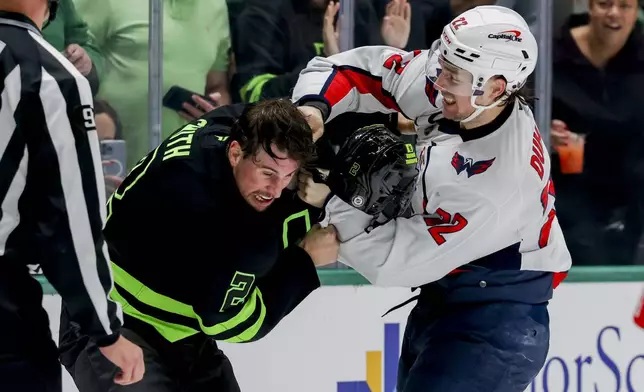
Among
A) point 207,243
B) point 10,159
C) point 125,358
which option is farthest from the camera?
point 207,243

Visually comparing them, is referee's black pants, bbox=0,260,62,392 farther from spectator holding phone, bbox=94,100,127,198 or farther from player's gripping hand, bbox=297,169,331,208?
spectator holding phone, bbox=94,100,127,198

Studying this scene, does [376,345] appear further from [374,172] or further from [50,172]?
[50,172]

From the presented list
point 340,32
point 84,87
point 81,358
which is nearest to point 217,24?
point 340,32

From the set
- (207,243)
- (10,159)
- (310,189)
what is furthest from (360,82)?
(10,159)

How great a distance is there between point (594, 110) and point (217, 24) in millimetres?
1294

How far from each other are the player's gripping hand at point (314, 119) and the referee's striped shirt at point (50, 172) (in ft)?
2.03

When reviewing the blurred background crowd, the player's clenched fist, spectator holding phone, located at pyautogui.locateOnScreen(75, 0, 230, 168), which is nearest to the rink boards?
the blurred background crowd

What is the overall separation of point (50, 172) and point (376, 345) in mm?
1735

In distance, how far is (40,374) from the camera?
1667 mm

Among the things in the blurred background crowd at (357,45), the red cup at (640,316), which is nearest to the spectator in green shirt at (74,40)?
the blurred background crowd at (357,45)

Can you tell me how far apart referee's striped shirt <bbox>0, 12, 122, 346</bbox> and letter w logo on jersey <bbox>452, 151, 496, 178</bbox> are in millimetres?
790

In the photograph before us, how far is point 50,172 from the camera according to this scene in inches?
62.7

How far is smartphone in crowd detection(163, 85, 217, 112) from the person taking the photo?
298 cm

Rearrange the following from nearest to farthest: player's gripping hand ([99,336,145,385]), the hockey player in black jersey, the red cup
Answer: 1. player's gripping hand ([99,336,145,385])
2. the hockey player in black jersey
3. the red cup
